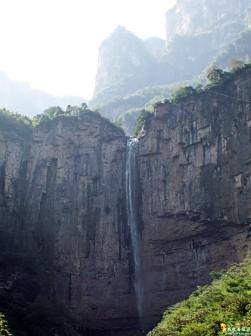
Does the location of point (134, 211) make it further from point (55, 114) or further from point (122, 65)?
point (122, 65)

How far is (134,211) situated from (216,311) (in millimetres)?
18090

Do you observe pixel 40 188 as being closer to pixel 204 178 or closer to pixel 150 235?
pixel 150 235

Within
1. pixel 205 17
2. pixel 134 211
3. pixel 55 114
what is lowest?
pixel 134 211

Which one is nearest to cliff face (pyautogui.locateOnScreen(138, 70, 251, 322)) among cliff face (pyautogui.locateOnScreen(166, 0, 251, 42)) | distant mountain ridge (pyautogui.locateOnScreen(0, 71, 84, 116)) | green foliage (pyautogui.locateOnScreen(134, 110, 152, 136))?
green foliage (pyautogui.locateOnScreen(134, 110, 152, 136))

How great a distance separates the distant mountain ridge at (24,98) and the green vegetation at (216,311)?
86433 millimetres

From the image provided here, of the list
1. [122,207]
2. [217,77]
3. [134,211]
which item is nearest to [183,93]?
[217,77]

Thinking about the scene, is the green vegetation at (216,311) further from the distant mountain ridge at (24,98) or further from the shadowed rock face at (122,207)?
the distant mountain ridge at (24,98)

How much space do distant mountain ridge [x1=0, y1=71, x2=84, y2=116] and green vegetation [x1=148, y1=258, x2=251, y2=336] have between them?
86.4m

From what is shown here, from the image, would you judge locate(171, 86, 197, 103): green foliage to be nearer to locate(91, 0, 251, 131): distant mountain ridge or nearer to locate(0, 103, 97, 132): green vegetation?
locate(0, 103, 97, 132): green vegetation

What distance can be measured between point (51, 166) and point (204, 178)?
11397 mm

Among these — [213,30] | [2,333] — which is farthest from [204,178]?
[213,30]

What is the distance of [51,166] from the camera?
3666 cm

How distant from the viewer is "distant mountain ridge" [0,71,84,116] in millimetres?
103062

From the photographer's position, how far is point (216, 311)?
17.0 m
